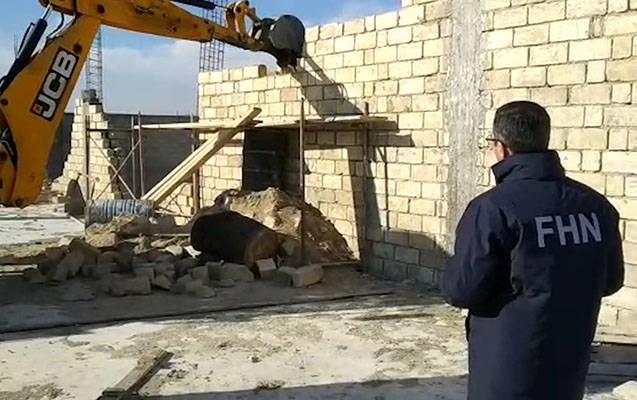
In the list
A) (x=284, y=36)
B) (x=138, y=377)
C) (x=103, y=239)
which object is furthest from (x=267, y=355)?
(x=103, y=239)

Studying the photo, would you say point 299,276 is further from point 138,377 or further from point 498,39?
point 138,377

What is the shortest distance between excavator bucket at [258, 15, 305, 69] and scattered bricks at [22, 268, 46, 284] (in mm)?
3927

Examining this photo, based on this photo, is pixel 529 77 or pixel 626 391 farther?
pixel 529 77

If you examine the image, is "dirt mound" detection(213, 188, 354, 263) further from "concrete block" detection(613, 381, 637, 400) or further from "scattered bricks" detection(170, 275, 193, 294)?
"concrete block" detection(613, 381, 637, 400)

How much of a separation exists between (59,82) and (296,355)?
4004 mm

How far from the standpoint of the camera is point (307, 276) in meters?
8.16

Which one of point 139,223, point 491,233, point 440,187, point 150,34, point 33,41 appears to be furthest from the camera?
point 139,223

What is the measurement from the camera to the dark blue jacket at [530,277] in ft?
Result: 7.47

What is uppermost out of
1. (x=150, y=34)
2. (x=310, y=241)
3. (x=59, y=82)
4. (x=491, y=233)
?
(x=150, y=34)

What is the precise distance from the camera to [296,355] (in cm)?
563

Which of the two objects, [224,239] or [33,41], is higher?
[33,41]

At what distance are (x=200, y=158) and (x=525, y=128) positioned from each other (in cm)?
830

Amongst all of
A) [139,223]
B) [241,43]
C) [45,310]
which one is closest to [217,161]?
[139,223]

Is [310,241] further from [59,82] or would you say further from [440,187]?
[59,82]
